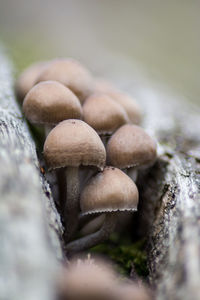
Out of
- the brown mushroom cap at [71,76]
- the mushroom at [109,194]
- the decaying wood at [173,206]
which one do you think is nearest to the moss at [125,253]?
the decaying wood at [173,206]

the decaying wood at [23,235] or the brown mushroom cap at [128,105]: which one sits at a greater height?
the brown mushroom cap at [128,105]

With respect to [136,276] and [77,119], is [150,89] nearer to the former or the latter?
[77,119]

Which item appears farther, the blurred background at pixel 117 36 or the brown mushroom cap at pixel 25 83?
the blurred background at pixel 117 36

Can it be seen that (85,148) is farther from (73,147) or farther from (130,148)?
(130,148)

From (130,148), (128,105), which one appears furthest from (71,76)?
(130,148)

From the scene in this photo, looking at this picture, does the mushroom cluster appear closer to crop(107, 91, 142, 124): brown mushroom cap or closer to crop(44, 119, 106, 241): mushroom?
crop(44, 119, 106, 241): mushroom

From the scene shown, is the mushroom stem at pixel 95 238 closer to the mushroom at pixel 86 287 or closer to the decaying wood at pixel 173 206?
the decaying wood at pixel 173 206

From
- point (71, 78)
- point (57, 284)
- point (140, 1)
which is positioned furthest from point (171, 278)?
point (140, 1)
